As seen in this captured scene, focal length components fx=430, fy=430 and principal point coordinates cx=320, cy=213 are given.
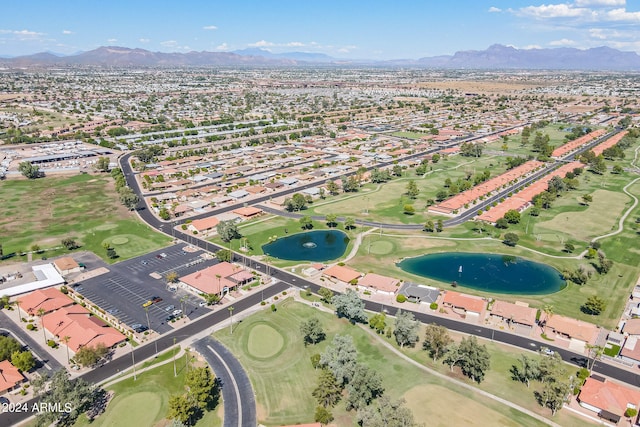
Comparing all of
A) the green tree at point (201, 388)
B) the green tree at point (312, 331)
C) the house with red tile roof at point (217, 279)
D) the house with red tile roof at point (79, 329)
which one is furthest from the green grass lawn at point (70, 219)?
the green tree at point (201, 388)

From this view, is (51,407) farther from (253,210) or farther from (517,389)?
(253,210)

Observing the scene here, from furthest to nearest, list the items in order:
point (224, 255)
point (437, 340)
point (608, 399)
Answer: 1. point (224, 255)
2. point (437, 340)
3. point (608, 399)

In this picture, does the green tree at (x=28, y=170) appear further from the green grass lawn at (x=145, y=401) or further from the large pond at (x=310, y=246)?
the green grass lawn at (x=145, y=401)

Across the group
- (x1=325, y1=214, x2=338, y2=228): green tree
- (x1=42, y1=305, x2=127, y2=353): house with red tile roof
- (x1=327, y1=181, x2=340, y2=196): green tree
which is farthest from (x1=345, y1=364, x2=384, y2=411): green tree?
(x1=327, y1=181, x2=340, y2=196): green tree

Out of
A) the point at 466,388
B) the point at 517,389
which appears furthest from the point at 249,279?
the point at 517,389

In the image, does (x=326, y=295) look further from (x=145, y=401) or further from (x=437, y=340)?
(x=145, y=401)

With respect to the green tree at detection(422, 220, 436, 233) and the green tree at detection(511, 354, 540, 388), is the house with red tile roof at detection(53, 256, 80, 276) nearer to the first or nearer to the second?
the green tree at detection(422, 220, 436, 233)

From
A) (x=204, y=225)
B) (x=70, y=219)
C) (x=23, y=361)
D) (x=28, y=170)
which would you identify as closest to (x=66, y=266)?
(x=204, y=225)

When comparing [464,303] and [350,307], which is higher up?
[350,307]
